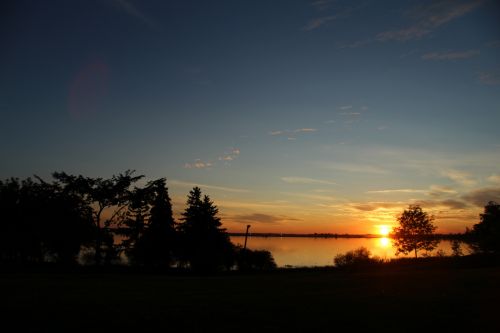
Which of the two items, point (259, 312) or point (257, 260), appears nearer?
point (259, 312)

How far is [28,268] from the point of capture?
3884 cm

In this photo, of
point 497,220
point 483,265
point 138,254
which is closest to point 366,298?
point 483,265

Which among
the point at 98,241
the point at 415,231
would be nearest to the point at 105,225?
the point at 98,241

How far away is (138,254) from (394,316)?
44704 millimetres

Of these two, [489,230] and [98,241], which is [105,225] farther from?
[489,230]

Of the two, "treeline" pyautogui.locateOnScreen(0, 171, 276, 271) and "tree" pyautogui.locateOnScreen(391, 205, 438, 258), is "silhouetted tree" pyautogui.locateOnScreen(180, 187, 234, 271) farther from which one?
"tree" pyautogui.locateOnScreen(391, 205, 438, 258)

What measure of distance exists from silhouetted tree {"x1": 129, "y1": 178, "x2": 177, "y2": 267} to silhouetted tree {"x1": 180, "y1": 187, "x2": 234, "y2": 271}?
1.98 meters

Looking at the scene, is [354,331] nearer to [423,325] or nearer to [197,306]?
[423,325]

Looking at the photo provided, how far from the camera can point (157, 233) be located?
5300cm

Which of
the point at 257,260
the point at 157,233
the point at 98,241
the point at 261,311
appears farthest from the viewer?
the point at 257,260

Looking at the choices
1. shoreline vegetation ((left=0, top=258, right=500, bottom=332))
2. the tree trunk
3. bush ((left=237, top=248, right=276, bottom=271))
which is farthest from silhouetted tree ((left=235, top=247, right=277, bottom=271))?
shoreline vegetation ((left=0, top=258, right=500, bottom=332))

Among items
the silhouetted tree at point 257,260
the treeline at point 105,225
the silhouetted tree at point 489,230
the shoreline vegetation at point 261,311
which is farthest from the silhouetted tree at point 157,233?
the silhouetted tree at point 489,230

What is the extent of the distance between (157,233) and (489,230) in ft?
174

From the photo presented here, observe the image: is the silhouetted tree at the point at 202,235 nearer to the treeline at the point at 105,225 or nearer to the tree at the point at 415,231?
the treeline at the point at 105,225
